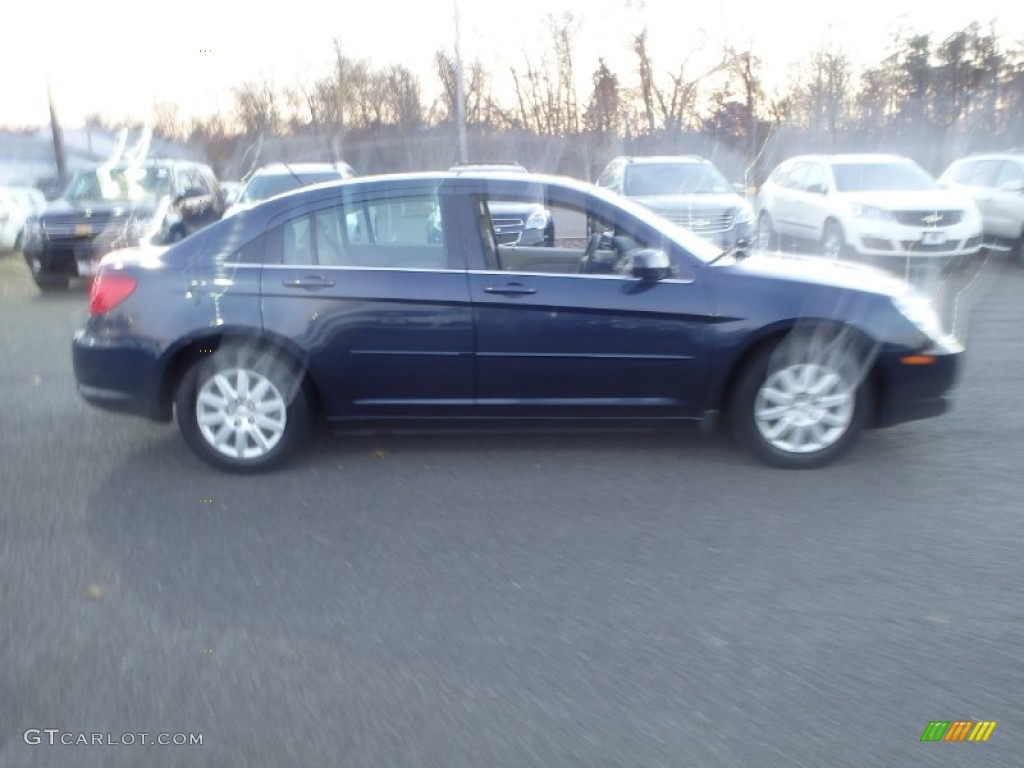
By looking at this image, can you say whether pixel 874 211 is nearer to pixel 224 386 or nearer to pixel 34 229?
pixel 224 386

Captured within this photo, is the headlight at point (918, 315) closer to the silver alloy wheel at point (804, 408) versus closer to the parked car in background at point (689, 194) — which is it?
the silver alloy wheel at point (804, 408)

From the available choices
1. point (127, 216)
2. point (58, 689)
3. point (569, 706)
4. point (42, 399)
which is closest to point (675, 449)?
point (569, 706)

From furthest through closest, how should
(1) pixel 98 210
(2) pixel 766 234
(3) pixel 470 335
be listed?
(2) pixel 766 234 < (1) pixel 98 210 < (3) pixel 470 335

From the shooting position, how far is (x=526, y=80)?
34.2 meters

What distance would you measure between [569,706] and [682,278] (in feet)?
9.64

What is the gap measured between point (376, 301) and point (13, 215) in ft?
50.4

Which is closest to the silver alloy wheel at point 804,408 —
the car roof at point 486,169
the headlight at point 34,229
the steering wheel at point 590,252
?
the steering wheel at point 590,252

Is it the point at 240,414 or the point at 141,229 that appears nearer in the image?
the point at 240,414

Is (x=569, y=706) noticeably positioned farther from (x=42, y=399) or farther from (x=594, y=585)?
(x=42, y=399)

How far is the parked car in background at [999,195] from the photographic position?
48.1 feet

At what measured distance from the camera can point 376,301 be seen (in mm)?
5613

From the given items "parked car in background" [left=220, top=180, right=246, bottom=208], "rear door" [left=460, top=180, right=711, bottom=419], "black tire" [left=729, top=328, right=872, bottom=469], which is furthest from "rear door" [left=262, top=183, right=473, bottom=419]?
"parked car in background" [left=220, top=180, right=246, bottom=208]

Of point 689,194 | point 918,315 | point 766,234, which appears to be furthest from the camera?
point 766,234

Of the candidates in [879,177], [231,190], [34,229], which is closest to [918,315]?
[879,177]
